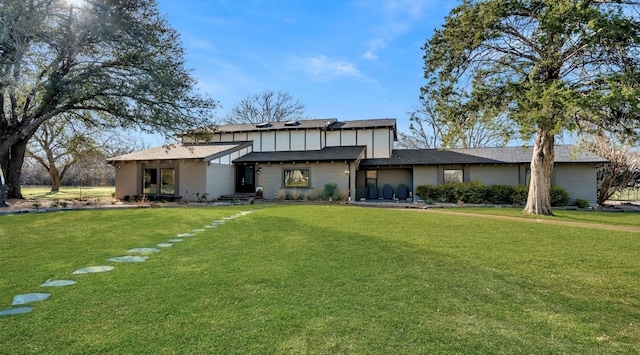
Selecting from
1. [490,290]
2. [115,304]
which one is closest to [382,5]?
[490,290]

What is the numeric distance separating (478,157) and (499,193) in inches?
106

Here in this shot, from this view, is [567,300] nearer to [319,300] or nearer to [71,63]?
[319,300]

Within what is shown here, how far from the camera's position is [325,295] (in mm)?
3777

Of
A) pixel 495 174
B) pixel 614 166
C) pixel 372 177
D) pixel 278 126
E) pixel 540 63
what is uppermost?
pixel 278 126

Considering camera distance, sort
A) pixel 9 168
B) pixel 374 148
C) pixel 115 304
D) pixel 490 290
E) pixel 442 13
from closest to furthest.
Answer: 1. pixel 115 304
2. pixel 490 290
3. pixel 442 13
4. pixel 9 168
5. pixel 374 148

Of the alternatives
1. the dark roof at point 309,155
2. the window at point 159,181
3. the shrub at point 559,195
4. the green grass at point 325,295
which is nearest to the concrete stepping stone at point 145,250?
the green grass at point 325,295

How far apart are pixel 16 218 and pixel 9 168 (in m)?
10.5

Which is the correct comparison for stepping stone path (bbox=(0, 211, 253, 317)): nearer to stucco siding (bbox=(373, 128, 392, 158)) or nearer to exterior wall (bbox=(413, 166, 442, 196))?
exterior wall (bbox=(413, 166, 442, 196))

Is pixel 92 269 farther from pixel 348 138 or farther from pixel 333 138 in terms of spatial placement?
pixel 348 138

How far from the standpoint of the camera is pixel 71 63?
15.2m

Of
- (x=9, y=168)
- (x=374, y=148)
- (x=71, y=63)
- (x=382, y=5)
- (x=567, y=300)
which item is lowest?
(x=567, y=300)

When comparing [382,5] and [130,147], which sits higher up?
[382,5]

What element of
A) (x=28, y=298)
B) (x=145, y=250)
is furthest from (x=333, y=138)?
(x=28, y=298)

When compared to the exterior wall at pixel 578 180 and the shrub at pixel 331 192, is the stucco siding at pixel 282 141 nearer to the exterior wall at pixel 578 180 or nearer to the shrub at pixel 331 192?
the shrub at pixel 331 192
